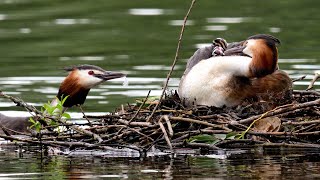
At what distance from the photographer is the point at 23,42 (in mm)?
21906

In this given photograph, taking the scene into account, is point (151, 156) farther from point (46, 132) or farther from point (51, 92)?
point (51, 92)

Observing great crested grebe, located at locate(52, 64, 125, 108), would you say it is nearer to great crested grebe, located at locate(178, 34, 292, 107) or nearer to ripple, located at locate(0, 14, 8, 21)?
great crested grebe, located at locate(178, 34, 292, 107)

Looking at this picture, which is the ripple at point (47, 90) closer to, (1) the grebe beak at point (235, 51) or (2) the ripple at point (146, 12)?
(1) the grebe beak at point (235, 51)

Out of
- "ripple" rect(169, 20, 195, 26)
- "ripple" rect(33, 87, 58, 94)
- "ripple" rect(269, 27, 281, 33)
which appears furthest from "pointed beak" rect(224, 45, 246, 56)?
"ripple" rect(169, 20, 195, 26)

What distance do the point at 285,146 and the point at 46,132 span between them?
2.35 meters

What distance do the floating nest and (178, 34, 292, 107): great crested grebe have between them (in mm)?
344

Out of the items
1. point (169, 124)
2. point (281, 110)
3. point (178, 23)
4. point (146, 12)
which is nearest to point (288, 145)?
point (281, 110)

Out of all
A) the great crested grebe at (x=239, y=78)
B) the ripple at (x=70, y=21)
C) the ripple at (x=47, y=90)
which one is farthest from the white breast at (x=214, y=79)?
the ripple at (x=70, y=21)

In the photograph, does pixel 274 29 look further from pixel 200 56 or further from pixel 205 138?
pixel 205 138

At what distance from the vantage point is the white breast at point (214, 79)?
484 inches

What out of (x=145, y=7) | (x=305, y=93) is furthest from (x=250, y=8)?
(x=305, y=93)

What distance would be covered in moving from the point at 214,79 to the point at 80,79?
6.15 feet

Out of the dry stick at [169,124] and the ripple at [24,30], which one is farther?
the ripple at [24,30]

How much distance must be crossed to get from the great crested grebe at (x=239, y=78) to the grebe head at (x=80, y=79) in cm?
140
